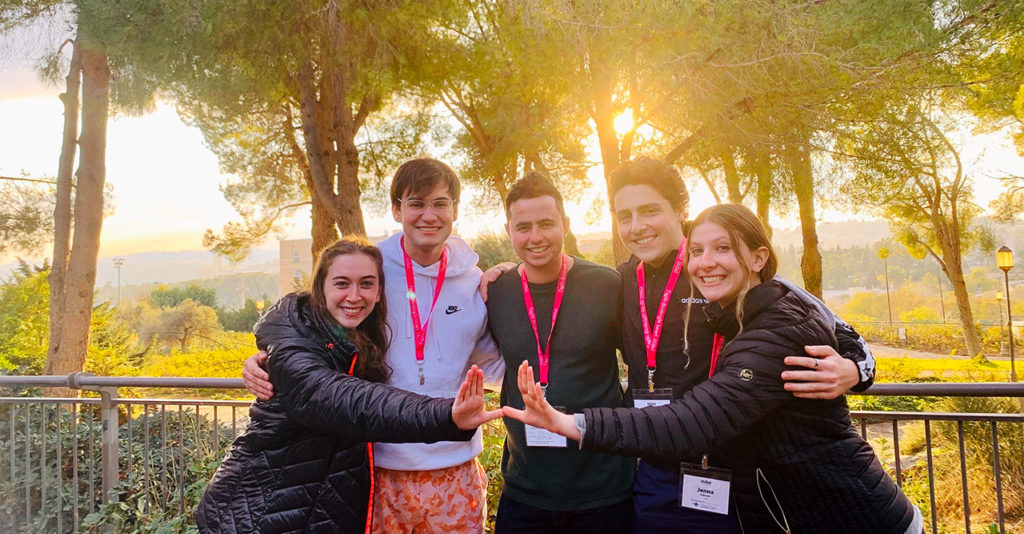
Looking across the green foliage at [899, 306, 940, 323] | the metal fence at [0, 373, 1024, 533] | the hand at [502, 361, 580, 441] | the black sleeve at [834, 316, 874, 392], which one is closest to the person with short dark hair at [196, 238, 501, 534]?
the hand at [502, 361, 580, 441]

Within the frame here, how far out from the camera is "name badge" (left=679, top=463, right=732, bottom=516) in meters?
1.72

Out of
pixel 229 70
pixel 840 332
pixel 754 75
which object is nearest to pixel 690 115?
pixel 754 75

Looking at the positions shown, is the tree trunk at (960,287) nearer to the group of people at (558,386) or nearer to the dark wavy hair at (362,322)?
the group of people at (558,386)

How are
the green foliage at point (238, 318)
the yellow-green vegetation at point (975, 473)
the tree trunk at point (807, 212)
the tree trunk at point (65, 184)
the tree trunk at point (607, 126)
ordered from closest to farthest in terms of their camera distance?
the yellow-green vegetation at point (975, 473), the tree trunk at point (607, 126), the tree trunk at point (807, 212), the tree trunk at point (65, 184), the green foliage at point (238, 318)

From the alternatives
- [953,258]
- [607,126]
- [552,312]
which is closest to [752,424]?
[552,312]

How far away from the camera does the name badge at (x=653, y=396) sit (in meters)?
1.88

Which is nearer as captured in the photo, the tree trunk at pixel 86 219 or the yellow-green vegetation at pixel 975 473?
the yellow-green vegetation at pixel 975 473

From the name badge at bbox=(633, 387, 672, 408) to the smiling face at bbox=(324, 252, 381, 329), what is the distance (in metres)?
0.98

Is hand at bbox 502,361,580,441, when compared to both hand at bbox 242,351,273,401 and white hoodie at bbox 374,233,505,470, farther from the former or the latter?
hand at bbox 242,351,273,401

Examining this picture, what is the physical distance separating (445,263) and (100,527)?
3.27m

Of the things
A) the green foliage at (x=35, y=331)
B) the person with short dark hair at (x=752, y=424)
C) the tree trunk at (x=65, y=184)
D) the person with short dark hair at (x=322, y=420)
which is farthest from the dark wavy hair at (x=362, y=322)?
the green foliage at (x=35, y=331)

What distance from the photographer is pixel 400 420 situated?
1.55 m

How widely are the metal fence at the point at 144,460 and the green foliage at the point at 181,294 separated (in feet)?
197

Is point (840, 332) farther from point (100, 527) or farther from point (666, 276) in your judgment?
point (100, 527)
